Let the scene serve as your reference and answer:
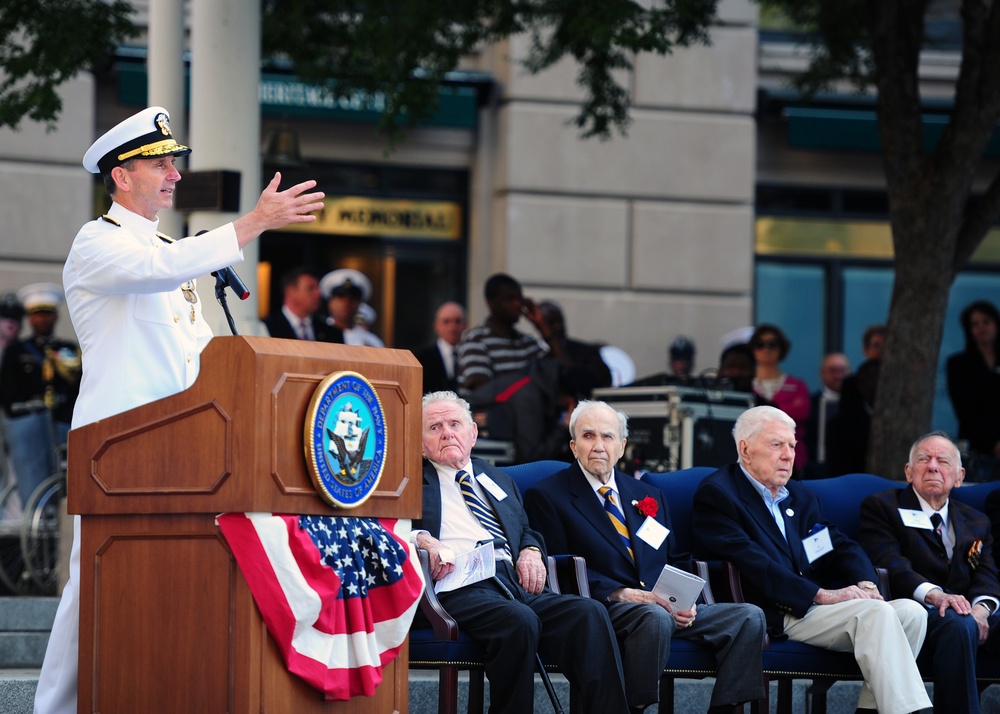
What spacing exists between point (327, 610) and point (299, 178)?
811 cm

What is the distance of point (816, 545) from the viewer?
295 inches

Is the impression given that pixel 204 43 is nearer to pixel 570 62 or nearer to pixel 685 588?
pixel 685 588

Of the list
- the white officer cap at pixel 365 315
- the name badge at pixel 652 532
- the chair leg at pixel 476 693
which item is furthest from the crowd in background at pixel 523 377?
the chair leg at pixel 476 693

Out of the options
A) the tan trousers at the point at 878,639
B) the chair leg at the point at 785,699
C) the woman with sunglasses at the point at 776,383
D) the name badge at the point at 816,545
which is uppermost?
the woman with sunglasses at the point at 776,383

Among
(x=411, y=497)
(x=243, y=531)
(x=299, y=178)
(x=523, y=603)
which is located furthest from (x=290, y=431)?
(x=299, y=178)

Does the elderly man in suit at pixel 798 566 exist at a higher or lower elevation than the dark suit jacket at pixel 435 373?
lower

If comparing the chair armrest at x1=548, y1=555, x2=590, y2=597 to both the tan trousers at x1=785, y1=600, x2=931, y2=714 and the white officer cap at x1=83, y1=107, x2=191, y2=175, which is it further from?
the white officer cap at x1=83, y1=107, x2=191, y2=175

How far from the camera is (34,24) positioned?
9812 millimetres

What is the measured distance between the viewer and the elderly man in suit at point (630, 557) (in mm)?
6625

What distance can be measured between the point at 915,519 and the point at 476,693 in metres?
2.44

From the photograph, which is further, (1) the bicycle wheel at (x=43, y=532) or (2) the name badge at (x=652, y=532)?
(1) the bicycle wheel at (x=43, y=532)

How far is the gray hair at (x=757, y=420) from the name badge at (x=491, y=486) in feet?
3.94

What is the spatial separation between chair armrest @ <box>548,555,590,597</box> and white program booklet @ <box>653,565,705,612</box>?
0.32m

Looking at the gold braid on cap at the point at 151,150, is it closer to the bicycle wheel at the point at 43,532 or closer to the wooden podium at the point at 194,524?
the wooden podium at the point at 194,524
